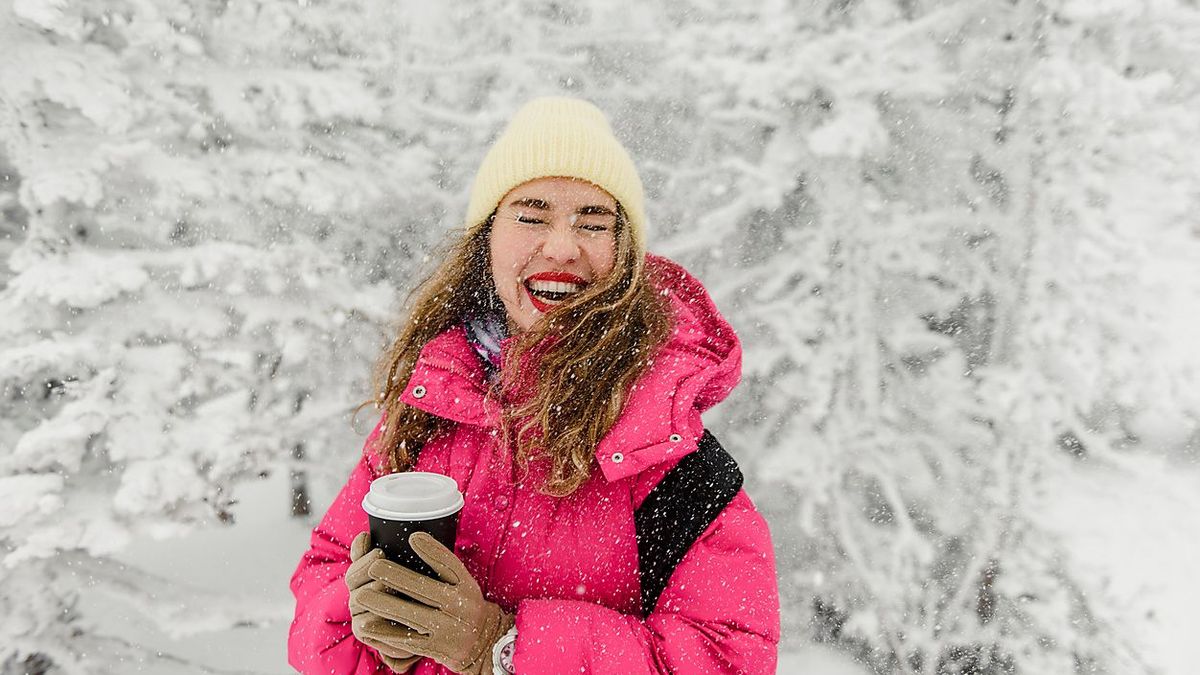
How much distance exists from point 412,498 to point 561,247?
76cm

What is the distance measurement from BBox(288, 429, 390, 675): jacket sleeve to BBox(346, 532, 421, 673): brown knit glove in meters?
0.20

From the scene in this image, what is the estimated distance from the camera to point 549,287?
1.79m

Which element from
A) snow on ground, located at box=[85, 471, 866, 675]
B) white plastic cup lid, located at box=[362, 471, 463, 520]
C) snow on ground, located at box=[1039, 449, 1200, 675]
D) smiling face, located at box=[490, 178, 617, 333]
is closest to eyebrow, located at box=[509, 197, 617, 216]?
smiling face, located at box=[490, 178, 617, 333]

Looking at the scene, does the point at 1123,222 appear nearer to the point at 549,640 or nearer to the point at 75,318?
the point at 549,640

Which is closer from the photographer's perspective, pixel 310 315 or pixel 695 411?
pixel 695 411

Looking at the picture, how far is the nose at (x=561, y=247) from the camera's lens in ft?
5.68

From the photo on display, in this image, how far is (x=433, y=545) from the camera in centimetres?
134

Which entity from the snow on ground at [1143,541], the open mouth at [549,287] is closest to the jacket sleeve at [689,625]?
the open mouth at [549,287]

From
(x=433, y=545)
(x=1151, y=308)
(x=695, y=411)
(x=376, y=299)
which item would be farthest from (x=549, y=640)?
(x=1151, y=308)

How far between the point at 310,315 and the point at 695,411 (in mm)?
3835

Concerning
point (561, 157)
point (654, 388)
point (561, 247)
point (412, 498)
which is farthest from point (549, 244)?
point (412, 498)

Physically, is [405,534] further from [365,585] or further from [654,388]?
[654,388]

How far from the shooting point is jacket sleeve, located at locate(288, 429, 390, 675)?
1605 mm

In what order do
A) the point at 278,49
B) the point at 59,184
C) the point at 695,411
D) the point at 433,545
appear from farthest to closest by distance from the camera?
the point at 278,49, the point at 59,184, the point at 695,411, the point at 433,545
